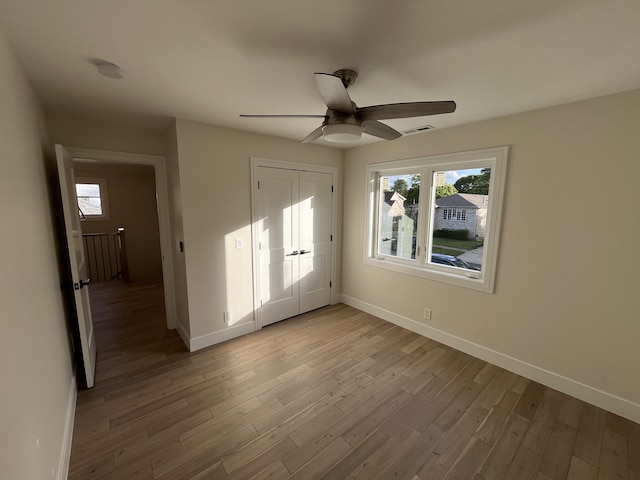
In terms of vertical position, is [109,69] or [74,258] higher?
[109,69]

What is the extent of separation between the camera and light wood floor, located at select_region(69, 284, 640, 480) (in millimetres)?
1627

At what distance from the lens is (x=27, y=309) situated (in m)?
1.27

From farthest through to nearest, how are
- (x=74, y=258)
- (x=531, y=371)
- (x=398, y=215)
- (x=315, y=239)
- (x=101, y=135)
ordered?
(x=315, y=239), (x=398, y=215), (x=101, y=135), (x=531, y=371), (x=74, y=258)

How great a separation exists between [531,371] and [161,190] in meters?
4.22

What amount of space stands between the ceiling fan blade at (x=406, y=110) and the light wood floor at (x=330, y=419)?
6.91 ft

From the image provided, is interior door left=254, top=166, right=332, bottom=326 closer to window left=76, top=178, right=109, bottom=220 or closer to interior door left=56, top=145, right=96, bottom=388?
interior door left=56, top=145, right=96, bottom=388

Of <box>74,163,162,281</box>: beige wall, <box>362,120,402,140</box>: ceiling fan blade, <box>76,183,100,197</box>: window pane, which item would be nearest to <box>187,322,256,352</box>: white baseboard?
<box>362,120,402,140</box>: ceiling fan blade

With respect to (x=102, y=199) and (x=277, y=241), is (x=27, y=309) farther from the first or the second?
(x=102, y=199)

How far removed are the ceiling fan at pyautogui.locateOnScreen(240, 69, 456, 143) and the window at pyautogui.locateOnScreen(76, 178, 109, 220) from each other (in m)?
5.65

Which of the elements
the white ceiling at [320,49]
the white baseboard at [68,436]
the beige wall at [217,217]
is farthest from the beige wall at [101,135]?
the white baseboard at [68,436]

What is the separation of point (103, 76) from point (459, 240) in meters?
3.41

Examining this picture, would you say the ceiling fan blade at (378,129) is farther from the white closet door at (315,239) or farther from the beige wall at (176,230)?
the beige wall at (176,230)

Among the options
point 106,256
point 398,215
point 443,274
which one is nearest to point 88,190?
point 106,256

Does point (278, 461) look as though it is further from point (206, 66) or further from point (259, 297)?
point (206, 66)
